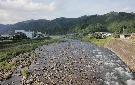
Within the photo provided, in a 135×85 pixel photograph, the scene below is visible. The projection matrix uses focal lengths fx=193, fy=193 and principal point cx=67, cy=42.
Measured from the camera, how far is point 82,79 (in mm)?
33062

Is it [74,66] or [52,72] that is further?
[74,66]

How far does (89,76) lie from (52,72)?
24.6 ft

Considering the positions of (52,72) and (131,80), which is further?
(52,72)

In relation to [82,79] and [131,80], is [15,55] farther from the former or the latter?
[131,80]

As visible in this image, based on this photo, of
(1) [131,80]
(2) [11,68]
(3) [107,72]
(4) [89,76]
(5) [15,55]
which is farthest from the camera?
(5) [15,55]

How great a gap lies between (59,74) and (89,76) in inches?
223

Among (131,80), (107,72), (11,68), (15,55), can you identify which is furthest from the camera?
(15,55)

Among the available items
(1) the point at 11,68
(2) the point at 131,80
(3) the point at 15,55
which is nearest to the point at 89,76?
(2) the point at 131,80

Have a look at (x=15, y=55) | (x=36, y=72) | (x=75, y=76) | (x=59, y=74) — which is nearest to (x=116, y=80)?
(x=75, y=76)

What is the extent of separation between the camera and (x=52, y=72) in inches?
1487

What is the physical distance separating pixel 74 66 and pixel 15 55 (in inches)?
847

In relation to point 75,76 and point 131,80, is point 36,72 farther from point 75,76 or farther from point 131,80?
point 131,80

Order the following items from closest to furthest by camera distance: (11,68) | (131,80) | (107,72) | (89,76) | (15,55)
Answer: (131,80), (89,76), (107,72), (11,68), (15,55)

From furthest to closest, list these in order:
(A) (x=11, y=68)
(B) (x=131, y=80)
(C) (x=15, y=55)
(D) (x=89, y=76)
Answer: (C) (x=15, y=55) < (A) (x=11, y=68) < (D) (x=89, y=76) < (B) (x=131, y=80)
